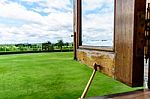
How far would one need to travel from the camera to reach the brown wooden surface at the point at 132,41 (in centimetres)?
230

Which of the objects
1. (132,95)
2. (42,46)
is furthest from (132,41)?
(42,46)

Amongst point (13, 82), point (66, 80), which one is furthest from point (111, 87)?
point (13, 82)

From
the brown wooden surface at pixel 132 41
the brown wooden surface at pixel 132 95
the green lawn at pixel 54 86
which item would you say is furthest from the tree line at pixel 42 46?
the brown wooden surface at pixel 132 95

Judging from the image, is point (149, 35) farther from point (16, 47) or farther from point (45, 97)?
point (16, 47)

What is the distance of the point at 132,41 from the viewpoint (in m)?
2.33

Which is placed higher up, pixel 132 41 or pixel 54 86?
pixel 132 41

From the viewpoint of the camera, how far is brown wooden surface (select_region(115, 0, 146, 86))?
7.54ft

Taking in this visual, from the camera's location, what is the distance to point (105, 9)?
3756 millimetres

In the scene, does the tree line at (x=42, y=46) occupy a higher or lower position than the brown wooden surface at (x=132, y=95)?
higher

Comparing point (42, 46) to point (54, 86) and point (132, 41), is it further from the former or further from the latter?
point (132, 41)

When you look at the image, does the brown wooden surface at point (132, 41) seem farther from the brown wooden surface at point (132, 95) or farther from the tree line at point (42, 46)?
the tree line at point (42, 46)

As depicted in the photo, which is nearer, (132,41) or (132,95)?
(132,95)

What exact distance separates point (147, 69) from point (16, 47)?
13.7 metres

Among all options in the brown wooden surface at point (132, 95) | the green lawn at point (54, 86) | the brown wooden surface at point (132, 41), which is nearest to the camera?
the brown wooden surface at point (132, 95)
